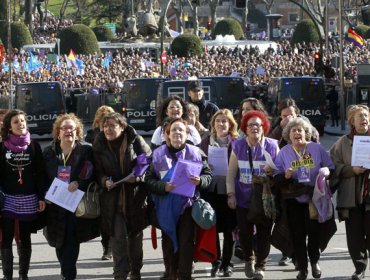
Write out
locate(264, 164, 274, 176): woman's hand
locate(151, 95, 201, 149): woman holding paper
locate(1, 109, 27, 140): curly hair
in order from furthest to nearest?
1. locate(151, 95, 201, 149): woman holding paper
2. locate(1, 109, 27, 140): curly hair
3. locate(264, 164, 274, 176): woman's hand

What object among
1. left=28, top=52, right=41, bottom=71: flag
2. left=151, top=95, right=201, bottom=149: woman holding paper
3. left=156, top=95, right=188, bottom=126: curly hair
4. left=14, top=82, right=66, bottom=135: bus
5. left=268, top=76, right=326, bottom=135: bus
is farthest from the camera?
left=28, top=52, right=41, bottom=71: flag

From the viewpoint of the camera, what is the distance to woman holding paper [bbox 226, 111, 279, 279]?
35.9 feet

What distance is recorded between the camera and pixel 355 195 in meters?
10.7

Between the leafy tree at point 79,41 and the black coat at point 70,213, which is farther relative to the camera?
the leafy tree at point 79,41

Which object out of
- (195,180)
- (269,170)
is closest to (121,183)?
(195,180)

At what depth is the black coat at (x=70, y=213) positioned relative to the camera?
10680mm

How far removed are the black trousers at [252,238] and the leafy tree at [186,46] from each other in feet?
157

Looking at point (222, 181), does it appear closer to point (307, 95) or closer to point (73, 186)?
point (73, 186)

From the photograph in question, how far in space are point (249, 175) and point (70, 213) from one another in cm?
169

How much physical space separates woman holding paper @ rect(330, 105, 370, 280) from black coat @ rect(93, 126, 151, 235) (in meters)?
1.78

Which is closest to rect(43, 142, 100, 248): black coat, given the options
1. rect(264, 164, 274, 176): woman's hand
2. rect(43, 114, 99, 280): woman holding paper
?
rect(43, 114, 99, 280): woman holding paper

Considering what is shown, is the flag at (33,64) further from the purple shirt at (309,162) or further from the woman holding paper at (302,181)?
the purple shirt at (309,162)

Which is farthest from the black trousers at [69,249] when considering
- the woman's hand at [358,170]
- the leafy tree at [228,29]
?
the leafy tree at [228,29]

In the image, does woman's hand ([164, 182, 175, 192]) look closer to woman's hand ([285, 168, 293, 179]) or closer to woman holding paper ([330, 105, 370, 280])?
woman's hand ([285, 168, 293, 179])
